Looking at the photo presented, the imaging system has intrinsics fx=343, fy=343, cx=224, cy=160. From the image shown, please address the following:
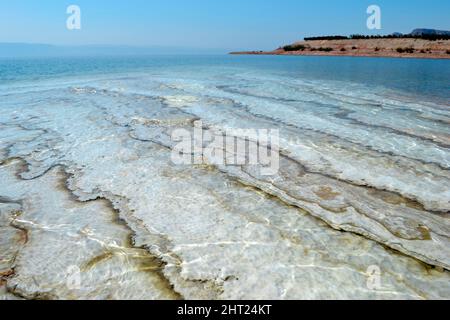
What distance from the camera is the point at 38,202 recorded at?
6707mm

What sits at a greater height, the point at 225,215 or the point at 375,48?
the point at 375,48

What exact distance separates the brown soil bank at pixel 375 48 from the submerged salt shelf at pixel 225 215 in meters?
55.9

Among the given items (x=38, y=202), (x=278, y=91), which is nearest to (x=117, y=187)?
(x=38, y=202)

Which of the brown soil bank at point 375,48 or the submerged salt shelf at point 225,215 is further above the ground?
the brown soil bank at point 375,48

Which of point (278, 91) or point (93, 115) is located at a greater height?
point (278, 91)

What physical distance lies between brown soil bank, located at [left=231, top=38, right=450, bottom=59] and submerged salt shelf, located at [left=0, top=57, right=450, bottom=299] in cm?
5589

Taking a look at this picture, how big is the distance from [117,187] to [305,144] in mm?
5395

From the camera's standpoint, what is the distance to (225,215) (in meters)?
6.14

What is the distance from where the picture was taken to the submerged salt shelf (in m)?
4.49

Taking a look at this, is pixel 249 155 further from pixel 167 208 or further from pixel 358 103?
pixel 358 103

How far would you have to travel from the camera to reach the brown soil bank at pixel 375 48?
58.7 m

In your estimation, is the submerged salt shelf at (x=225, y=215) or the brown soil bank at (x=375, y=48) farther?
Result: the brown soil bank at (x=375, y=48)

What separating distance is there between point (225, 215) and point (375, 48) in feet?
243
